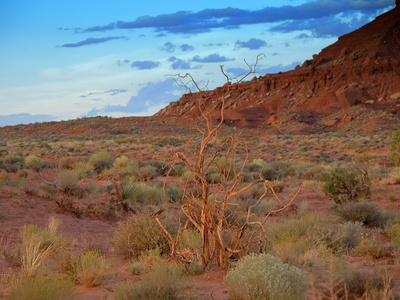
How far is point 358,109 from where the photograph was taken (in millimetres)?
65125

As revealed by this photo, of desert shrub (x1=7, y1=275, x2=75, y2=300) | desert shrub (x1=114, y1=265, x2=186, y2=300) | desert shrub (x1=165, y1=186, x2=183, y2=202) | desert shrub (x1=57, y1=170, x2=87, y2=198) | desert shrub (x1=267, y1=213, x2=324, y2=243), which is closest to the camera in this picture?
desert shrub (x1=7, y1=275, x2=75, y2=300)

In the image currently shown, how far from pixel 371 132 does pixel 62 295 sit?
54.1 meters

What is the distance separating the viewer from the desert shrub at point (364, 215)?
1048cm

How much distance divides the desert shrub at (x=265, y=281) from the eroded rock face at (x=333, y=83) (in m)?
62.1

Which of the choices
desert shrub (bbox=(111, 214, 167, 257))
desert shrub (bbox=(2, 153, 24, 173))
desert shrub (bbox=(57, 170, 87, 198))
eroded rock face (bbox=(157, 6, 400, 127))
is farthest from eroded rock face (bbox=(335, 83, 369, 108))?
desert shrub (bbox=(111, 214, 167, 257))

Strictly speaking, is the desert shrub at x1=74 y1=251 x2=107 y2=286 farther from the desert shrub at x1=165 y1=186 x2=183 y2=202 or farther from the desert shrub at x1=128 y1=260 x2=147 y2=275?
the desert shrub at x1=165 y1=186 x2=183 y2=202

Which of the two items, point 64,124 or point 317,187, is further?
point 64,124

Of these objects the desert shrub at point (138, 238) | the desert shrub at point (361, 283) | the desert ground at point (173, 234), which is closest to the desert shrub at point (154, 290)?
the desert ground at point (173, 234)

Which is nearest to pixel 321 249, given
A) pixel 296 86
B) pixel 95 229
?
pixel 95 229

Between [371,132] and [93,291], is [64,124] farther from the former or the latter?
[93,291]

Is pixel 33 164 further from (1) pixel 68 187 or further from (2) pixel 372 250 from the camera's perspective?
(2) pixel 372 250

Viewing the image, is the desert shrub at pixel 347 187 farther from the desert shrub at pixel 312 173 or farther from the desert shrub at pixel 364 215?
the desert shrub at pixel 312 173

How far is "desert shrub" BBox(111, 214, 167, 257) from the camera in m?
7.84

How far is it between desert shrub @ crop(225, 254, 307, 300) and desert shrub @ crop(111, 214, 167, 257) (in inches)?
119
